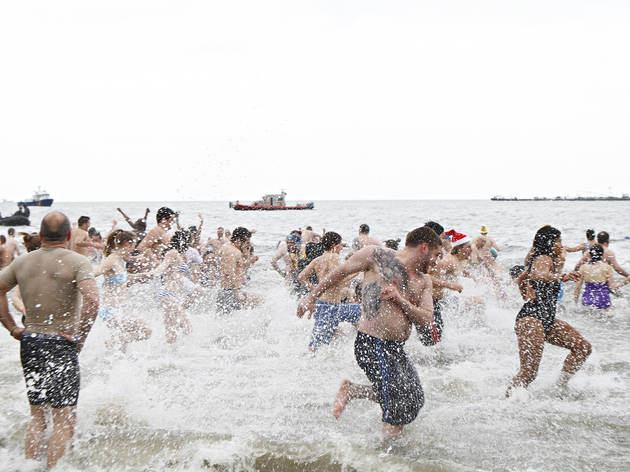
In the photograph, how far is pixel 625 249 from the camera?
24.4 metres

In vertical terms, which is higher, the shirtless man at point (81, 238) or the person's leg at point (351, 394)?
the shirtless man at point (81, 238)

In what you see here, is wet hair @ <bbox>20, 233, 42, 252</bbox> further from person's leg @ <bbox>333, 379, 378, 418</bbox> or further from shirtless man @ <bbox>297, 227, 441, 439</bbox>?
person's leg @ <bbox>333, 379, 378, 418</bbox>

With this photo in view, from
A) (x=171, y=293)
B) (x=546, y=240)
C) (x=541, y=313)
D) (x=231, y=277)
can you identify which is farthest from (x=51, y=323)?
(x=546, y=240)

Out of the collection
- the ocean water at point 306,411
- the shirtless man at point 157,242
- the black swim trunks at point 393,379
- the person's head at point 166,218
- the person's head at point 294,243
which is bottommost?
the ocean water at point 306,411

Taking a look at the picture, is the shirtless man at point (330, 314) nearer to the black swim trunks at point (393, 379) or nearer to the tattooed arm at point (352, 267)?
the tattooed arm at point (352, 267)

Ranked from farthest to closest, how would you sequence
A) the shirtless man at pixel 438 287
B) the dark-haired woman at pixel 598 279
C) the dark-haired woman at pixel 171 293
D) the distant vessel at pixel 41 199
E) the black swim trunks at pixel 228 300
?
the distant vessel at pixel 41 199
the dark-haired woman at pixel 598 279
the black swim trunks at pixel 228 300
the dark-haired woman at pixel 171 293
the shirtless man at pixel 438 287

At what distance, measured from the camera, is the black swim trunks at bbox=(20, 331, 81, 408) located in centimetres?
316

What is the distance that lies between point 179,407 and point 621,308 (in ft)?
31.2

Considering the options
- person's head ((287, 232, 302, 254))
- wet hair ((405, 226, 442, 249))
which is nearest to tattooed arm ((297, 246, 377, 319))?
wet hair ((405, 226, 442, 249))

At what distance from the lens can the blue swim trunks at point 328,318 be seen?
232 inches

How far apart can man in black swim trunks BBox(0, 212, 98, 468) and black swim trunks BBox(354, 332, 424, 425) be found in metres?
2.17

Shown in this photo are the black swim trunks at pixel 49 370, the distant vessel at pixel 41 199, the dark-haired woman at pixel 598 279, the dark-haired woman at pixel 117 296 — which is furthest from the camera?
the distant vessel at pixel 41 199

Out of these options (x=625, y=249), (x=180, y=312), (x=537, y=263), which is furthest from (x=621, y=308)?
(x=625, y=249)

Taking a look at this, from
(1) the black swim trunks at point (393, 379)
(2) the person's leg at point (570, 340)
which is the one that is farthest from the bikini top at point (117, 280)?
(2) the person's leg at point (570, 340)
